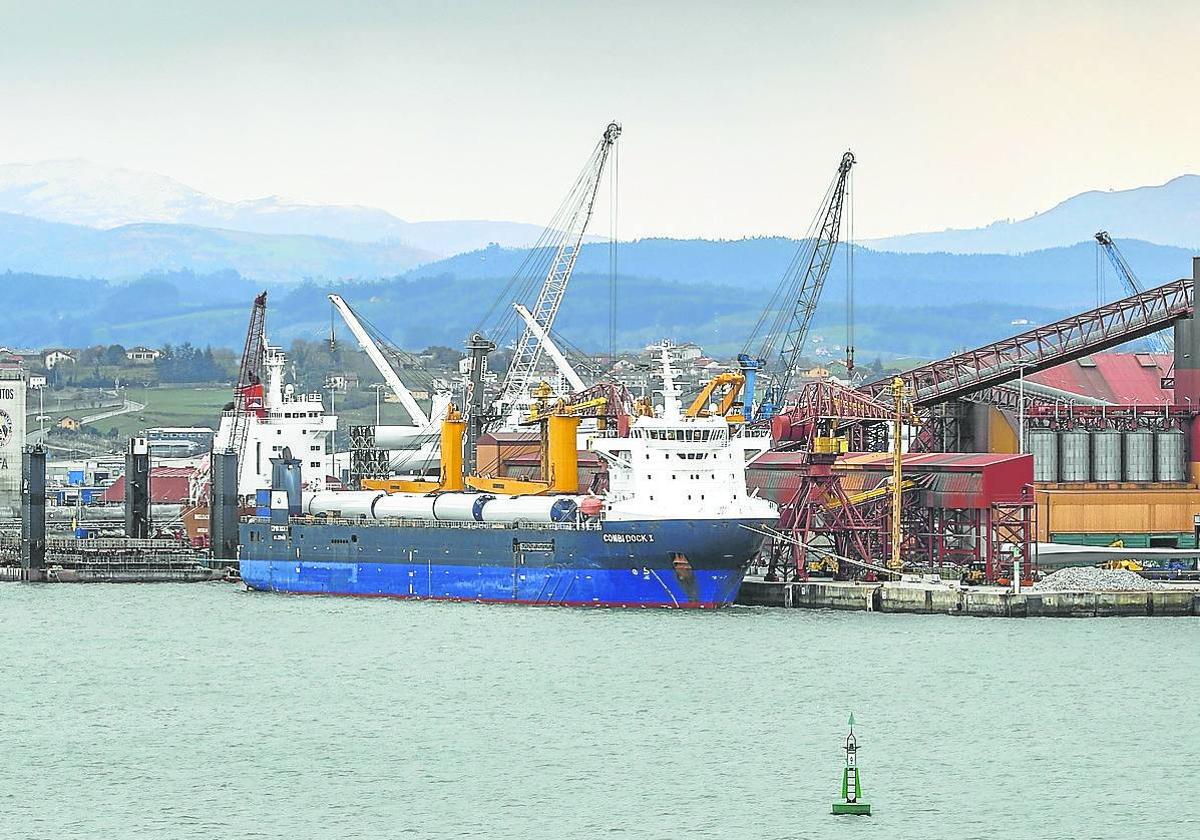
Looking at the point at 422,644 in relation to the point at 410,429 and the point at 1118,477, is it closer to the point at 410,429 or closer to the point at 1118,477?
the point at 1118,477

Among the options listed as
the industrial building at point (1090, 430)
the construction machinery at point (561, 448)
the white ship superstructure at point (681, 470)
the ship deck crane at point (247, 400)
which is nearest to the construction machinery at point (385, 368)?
the ship deck crane at point (247, 400)

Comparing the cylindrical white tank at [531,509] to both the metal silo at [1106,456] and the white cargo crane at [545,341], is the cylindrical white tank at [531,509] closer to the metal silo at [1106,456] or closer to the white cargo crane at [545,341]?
the metal silo at [1106,456]

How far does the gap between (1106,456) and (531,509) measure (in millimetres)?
22718

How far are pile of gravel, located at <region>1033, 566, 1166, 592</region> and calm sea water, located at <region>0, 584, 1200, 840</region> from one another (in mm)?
1818

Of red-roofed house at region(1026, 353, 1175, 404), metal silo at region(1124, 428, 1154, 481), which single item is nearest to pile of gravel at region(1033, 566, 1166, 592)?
metal silo at region(1124, 428, 1154, 481)

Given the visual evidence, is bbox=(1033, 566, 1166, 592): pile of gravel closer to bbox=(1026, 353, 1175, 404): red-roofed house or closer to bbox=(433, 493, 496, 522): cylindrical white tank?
bbox=(433, 493, 496, 522): cylindrical white tank

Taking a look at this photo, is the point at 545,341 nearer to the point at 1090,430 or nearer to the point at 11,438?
the point at 11,438

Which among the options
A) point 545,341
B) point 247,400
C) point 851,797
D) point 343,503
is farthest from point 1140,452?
point 851,797

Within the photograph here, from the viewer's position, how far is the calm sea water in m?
40.5

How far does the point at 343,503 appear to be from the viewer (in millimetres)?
79750

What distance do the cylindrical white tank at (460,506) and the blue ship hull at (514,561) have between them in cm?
109

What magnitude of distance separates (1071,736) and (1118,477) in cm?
3600

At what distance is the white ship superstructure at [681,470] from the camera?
6756 centimetres

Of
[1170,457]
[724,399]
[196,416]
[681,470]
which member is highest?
[196,416]
